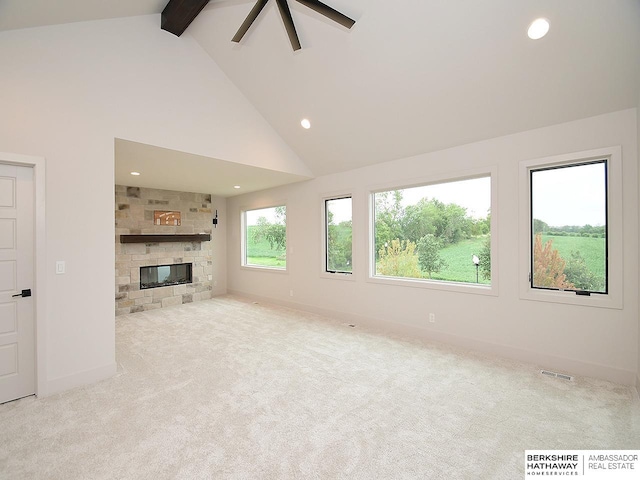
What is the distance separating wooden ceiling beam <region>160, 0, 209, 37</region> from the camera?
3.13 meters

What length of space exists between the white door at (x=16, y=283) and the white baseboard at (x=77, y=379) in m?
0.15

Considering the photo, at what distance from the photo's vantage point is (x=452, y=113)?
345cm

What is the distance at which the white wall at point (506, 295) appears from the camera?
2.85 metres

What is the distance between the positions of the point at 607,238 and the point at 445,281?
67.3 inches

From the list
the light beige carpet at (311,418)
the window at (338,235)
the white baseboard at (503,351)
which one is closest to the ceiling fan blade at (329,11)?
the window at (338,235)

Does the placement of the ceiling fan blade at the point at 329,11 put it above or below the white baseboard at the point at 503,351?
above

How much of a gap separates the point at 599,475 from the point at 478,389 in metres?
0.99

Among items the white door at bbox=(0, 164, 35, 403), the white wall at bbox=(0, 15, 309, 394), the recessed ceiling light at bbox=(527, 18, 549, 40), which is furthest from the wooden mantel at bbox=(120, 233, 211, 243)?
the recessed ceiling light at bbox=(527, 18, 549, 40)

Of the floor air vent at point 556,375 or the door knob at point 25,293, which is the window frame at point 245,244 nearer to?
the door knob at point 25,293

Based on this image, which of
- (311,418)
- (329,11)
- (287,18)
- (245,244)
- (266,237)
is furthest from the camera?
(245,244)

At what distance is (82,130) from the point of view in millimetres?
2975

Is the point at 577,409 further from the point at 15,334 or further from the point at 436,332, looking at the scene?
the point at 15,334

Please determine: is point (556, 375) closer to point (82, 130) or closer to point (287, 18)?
point (287, 18)

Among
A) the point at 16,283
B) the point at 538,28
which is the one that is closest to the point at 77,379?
the point at 16,283
